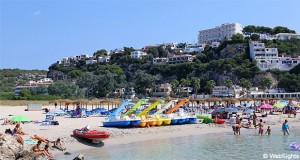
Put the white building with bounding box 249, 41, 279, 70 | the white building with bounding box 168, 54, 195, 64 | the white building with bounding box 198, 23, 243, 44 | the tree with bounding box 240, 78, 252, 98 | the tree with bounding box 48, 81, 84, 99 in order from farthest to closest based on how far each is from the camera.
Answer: the white building with bounding box 198, 23, 243, 44
the white building with bounding box 168, 54, 195, 64
the white building with bounding box 249, 41, 279, 70
the tree with bounding box 240, 78, 252, 98
the tree with bounding box 48, 81, 84, 99

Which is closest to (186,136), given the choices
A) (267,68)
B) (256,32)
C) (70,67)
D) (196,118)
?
(196,118)

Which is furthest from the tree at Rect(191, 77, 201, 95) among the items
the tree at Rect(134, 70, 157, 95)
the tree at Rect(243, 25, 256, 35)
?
the tree at Rect(243, 25, 256, 35)

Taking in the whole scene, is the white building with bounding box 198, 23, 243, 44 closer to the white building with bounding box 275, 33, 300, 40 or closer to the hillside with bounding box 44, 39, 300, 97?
the white building with bounding box 275, 33, 300, 40

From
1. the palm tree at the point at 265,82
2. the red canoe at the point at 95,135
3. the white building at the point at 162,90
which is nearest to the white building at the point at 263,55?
the palm tree at the point at 265,82

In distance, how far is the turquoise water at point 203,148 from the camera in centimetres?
A: 1641

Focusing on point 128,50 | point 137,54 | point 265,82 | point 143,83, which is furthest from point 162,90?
point 128,50

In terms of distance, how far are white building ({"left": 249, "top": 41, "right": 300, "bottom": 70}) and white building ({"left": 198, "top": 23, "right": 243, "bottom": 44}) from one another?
32728 mm

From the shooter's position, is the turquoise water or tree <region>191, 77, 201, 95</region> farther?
tree <region>191, 77, 201, 95</region>

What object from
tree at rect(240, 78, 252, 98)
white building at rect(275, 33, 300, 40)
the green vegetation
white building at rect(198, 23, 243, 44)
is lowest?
tree at rect(240, 78, 252, 98)

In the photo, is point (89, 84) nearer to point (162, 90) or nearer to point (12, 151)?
point (162, 90)

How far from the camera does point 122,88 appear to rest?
334 feet

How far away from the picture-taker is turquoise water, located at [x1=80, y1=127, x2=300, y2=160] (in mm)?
16406

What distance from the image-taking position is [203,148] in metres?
18.7

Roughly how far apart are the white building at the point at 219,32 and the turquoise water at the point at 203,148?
109970mm
